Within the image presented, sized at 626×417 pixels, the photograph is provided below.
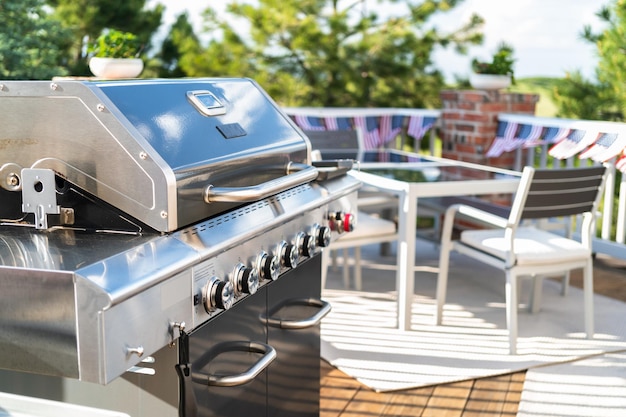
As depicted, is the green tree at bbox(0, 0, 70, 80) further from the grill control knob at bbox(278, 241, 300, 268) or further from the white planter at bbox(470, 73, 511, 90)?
the grill control knob at bbox(278, 241, 300, 268)

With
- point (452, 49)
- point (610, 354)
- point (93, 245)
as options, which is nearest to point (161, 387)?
point (93, 245)

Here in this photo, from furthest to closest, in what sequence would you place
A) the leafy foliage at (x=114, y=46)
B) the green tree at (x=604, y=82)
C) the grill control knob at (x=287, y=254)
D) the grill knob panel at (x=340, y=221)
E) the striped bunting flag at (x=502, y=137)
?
the green tree at (x=604, y=82) → the striped bunting flag at (x=502, y=137) → the leafy foliage at (x=114, y=46) → the grill knob panel at (x=340, y=221) → the grill control knob at (x=287, y=254)

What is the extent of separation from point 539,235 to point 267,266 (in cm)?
224

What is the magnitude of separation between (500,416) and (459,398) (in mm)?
200

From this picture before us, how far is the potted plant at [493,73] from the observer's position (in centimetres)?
520

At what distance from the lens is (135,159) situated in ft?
5.08

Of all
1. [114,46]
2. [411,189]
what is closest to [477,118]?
[411,189]

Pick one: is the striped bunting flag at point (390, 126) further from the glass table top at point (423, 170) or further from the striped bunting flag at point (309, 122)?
the glass table top at point (423, 170)

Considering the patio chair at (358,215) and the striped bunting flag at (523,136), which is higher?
the striped bunting flag at (523,136)

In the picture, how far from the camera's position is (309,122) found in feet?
18.8

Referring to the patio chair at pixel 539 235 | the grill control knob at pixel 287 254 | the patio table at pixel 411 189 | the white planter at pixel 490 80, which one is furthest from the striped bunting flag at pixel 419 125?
the grill control knob at pixel 287 254

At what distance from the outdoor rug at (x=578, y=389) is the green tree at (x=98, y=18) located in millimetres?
5971

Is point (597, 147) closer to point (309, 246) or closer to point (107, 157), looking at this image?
point (309, 246)

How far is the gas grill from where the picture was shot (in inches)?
51.8
